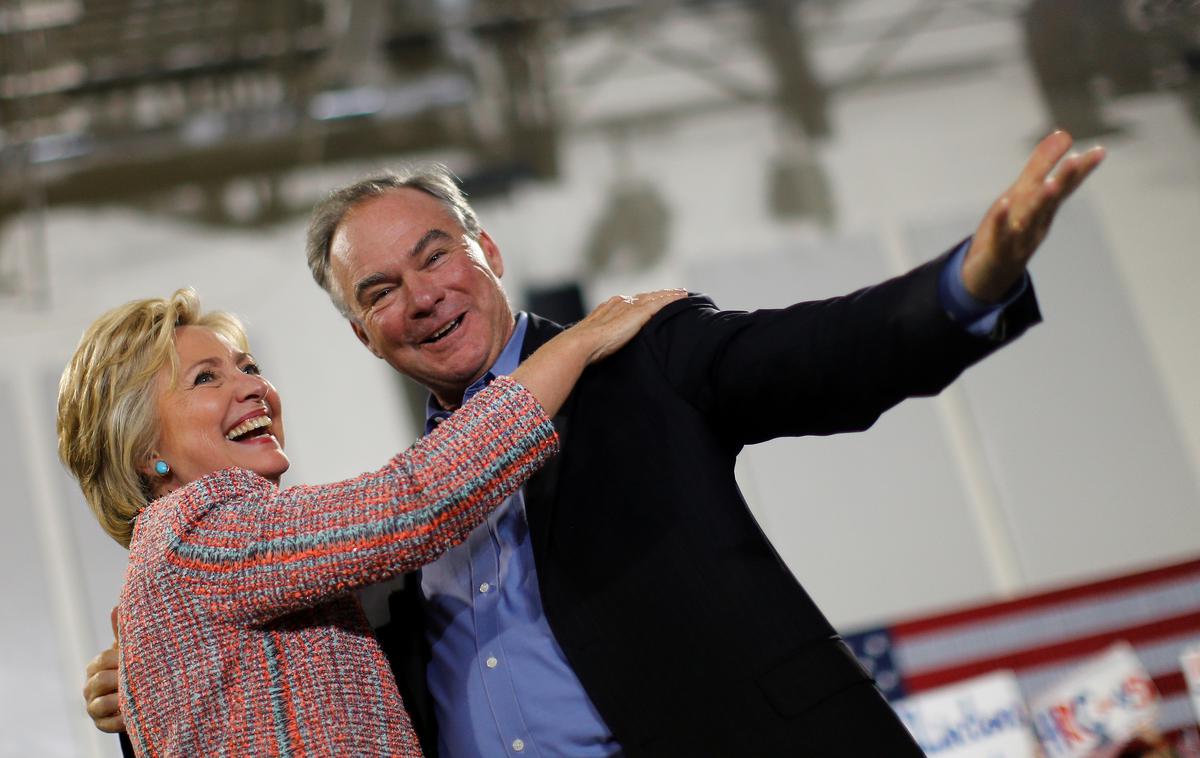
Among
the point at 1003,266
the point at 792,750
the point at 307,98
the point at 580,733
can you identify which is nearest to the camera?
the point at 1003,266

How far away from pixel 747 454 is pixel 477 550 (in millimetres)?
4807

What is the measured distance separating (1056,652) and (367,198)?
3.79 metres

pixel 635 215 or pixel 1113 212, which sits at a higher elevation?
pixel 635 215

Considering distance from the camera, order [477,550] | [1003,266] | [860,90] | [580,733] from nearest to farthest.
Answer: [1003,266]
[580,733]
[477,550]
[860,90]

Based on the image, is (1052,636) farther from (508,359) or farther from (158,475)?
(158,475)

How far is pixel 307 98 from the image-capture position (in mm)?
6691

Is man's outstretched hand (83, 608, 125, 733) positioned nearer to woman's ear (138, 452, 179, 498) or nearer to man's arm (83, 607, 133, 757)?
man's arm (83, 607, 133, 757)

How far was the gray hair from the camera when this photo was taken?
76.1 inches

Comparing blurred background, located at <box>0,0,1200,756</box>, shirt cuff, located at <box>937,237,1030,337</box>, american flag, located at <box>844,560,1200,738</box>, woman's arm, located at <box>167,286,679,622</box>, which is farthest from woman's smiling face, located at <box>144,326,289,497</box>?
blurred background, located at <box>0,0,1200,756</box>

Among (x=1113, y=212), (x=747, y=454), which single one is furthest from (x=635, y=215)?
(x=1113, y=212)

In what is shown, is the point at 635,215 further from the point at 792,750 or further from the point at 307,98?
the point at 792,750

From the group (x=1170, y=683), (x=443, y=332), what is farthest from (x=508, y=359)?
(x=1170, y=683)

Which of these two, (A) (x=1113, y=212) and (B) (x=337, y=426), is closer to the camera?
(B) (x=337, y=426)

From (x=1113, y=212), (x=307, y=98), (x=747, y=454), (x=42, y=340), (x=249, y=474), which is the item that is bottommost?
(x=747, y=454)
